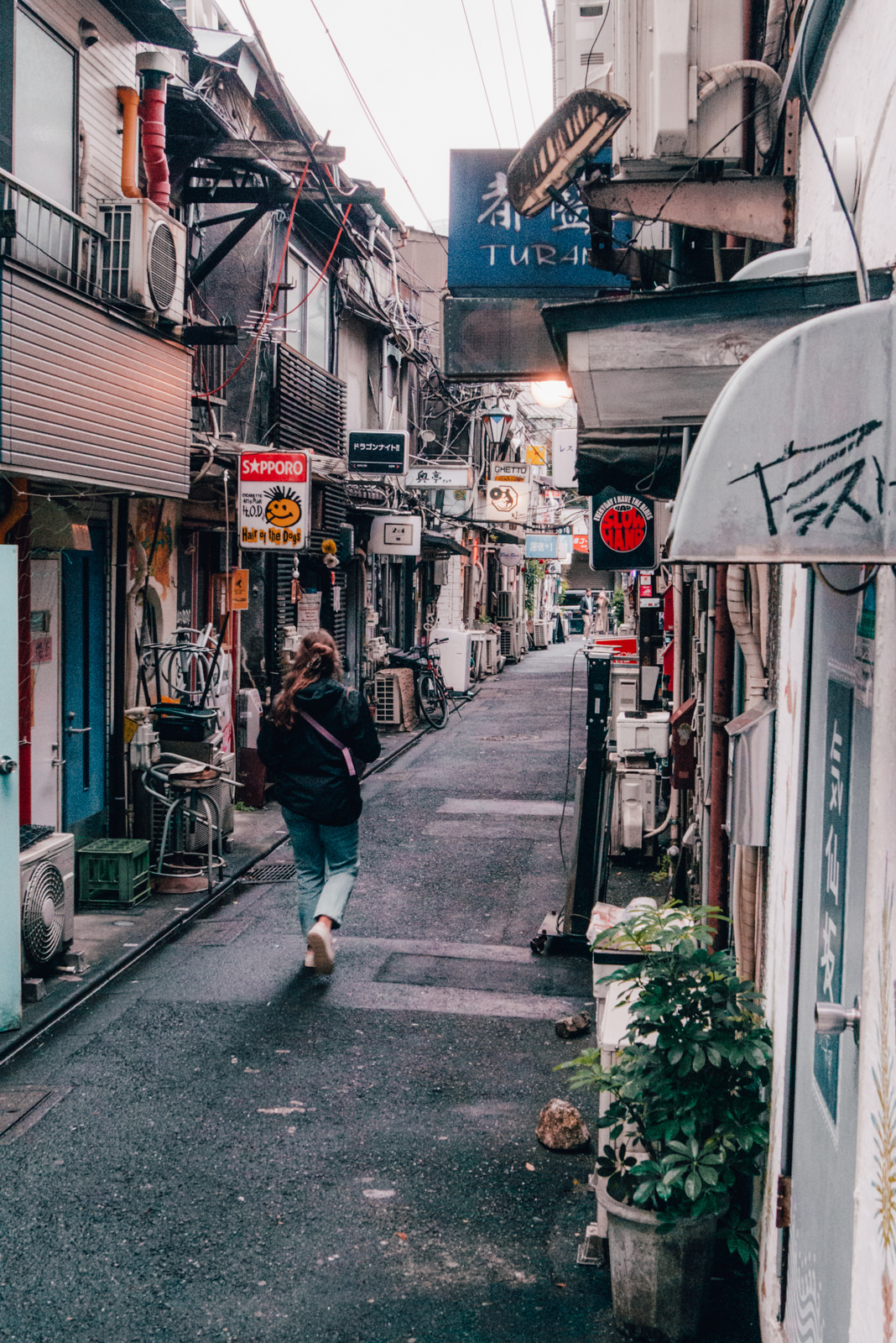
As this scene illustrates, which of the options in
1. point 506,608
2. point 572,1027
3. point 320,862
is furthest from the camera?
point 506,608

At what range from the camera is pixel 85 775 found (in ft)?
32.8

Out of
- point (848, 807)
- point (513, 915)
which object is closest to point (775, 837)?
point (848, 807)

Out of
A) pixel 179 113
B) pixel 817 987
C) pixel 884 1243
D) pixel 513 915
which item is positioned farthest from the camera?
pixel 179 113

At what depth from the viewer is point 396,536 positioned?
832 inches

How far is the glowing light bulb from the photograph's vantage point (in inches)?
372

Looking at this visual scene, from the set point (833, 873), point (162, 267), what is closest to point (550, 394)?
point (162, 267)

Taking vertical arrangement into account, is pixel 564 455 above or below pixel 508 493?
below

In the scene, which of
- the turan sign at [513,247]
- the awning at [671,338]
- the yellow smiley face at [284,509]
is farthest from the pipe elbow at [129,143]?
the awning at [671,338]

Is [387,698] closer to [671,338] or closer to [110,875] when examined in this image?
[110,875]

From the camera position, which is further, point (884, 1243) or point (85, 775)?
point (85, 775)

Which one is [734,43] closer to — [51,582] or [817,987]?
[817,987]

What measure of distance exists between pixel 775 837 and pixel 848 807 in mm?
1406

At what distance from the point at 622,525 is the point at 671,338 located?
8766mm

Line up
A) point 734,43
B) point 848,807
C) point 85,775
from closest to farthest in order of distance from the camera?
point 848,807 → point 734,43 → point 85,775
